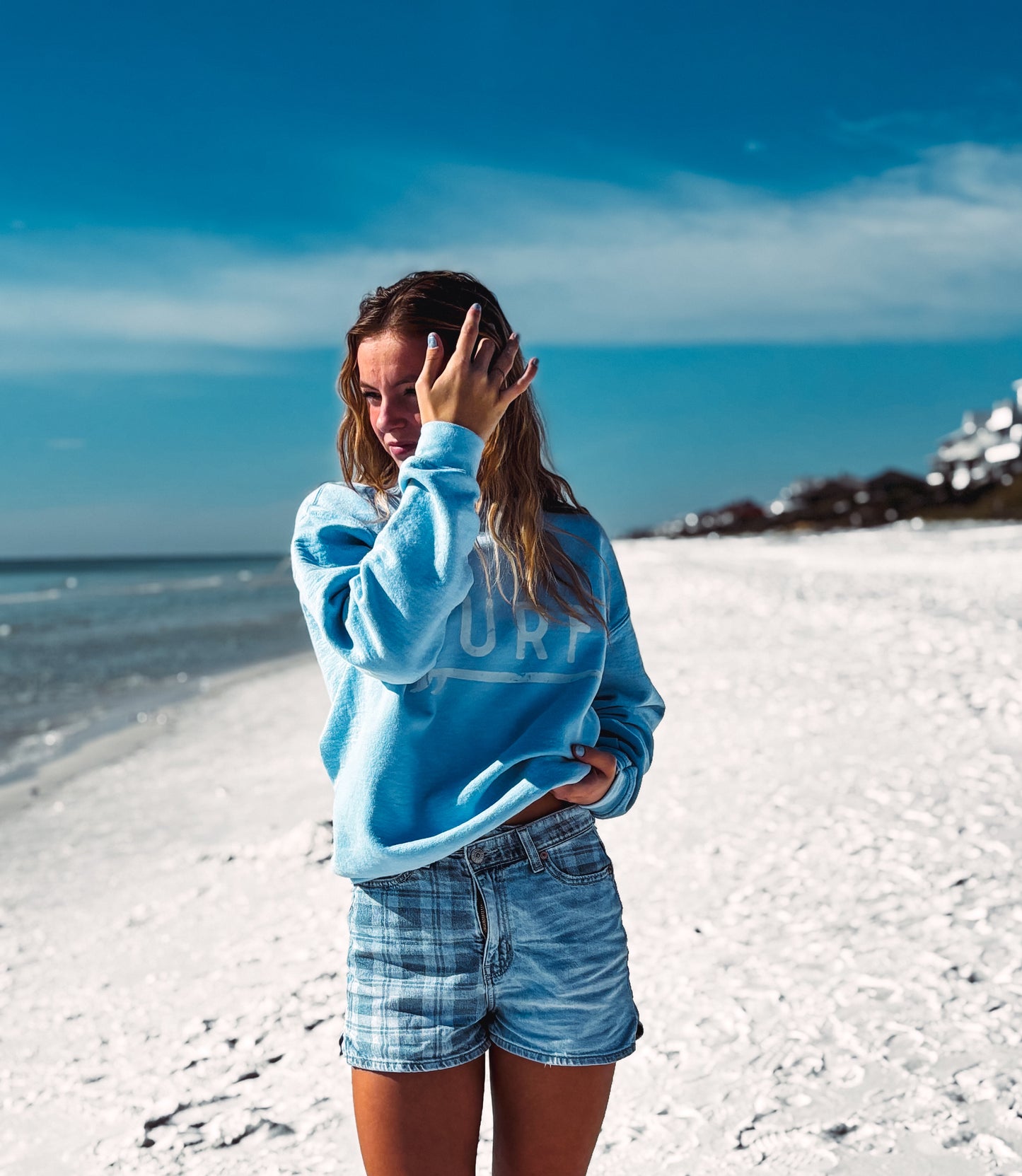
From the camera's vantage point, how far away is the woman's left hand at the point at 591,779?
1705 mm

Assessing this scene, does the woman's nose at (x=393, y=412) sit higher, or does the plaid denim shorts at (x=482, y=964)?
the woman's nose at (x=393, y=412)

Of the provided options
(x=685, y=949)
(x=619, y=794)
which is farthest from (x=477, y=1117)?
(x=685, y=949)

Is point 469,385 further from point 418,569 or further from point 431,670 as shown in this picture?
point 431,670

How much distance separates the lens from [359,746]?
166 centimetres

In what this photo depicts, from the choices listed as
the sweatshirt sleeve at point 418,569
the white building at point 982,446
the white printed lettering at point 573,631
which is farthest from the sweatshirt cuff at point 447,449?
the white building at point 982,446

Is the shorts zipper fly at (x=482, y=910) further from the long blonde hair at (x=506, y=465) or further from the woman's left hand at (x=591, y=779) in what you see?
the long blonde hair at (x=506, y=465)

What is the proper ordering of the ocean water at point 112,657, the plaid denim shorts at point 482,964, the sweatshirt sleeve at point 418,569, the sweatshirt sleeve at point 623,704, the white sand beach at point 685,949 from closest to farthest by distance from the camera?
the sweatshirt sleeve at point 418,569
the plaid denim shorts at point 482,964
the sweatshirt sleeve at point 623,704
the white sand beach at point 685,949
the ocean water at point 112,657

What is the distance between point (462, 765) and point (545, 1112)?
1.93ft

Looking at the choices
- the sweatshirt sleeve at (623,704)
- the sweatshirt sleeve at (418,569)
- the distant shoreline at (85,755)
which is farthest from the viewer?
the distant shoreline at (85,755)

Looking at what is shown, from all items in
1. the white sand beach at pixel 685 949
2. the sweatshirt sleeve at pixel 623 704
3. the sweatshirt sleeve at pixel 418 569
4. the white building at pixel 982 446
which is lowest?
the white sand beach at pixel 685 949

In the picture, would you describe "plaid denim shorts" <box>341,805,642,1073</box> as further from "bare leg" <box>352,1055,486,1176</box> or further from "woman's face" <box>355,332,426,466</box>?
"woman's face" <box>355,332,426,466</box>

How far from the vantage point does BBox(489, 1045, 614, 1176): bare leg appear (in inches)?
64.4

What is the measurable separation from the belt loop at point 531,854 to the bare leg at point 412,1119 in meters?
0.33

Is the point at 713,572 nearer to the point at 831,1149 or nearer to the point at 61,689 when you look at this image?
the point at 61,689
